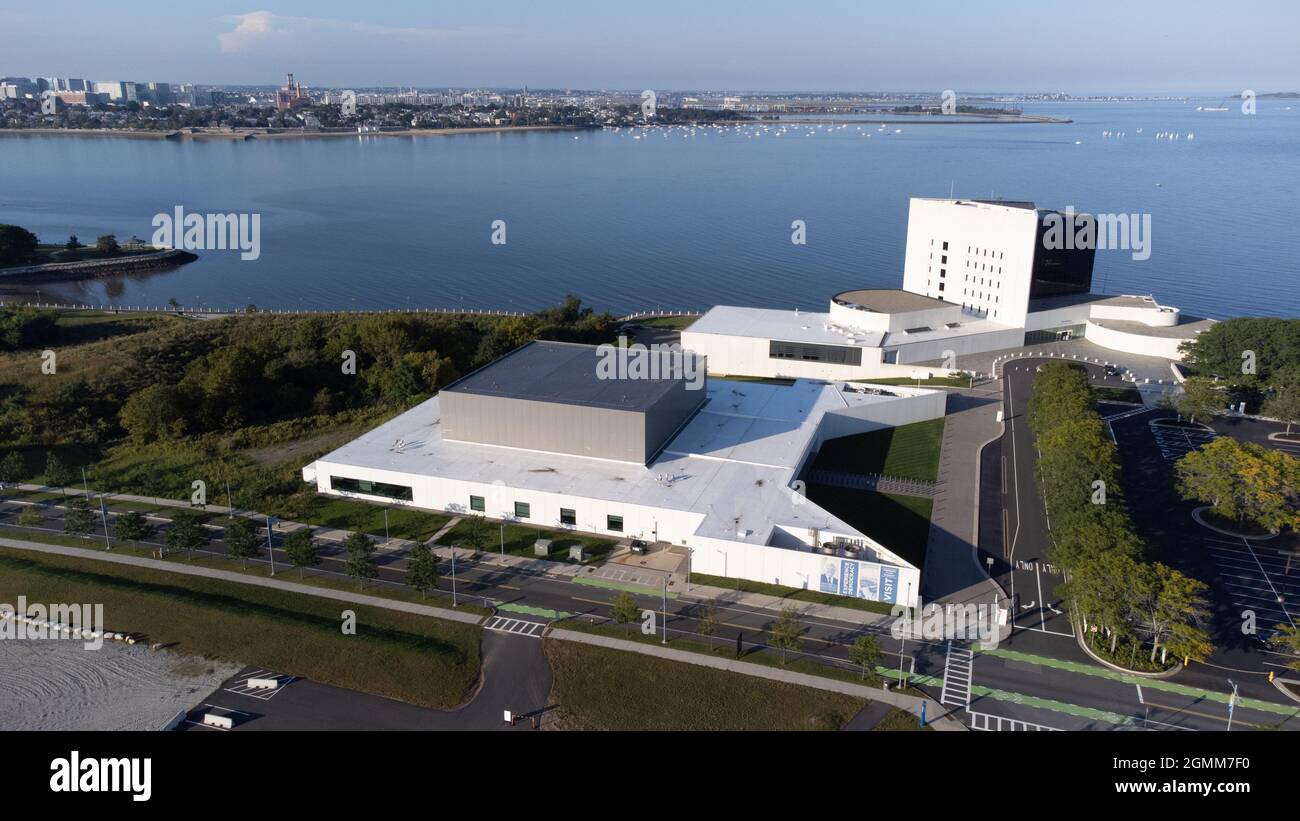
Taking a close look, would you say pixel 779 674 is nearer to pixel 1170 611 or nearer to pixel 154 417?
pixel 1170 611

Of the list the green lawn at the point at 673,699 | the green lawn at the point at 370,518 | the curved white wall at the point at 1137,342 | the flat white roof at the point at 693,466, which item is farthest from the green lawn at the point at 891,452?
the curved white wall at the point at 1137,342

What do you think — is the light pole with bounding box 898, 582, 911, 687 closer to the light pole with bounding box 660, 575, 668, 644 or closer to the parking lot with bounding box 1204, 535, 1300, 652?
the light pole with bounding box 660, 575, 668, 644

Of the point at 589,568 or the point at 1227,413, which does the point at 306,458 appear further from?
the point at 1227,413

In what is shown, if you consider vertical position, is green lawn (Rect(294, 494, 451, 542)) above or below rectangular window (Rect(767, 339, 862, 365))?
below

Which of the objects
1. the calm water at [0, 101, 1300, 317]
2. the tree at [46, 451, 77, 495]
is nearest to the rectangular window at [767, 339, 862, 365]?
the calm water at [0, 101, 1300, 317]

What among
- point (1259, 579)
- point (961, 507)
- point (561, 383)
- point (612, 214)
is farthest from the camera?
point (612, 214)

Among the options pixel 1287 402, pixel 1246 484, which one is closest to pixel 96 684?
pixel 1246 484
